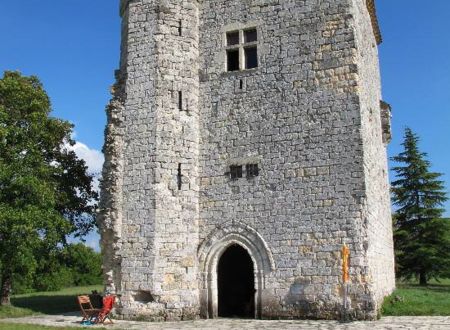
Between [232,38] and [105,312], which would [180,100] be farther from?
[105,312]

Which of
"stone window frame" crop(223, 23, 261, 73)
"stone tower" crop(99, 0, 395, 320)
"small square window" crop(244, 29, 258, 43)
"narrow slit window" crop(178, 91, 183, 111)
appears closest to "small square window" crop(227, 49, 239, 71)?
"stone tower" crop(99, 0, 395, 320)

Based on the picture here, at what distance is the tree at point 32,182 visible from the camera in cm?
1401

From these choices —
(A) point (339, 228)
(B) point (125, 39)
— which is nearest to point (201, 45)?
(B) point (125, 39)

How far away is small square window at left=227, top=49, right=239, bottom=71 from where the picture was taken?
14352mm

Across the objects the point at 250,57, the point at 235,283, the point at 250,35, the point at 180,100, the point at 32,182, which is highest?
the point at 250,35

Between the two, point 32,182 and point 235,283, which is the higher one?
point 32,182

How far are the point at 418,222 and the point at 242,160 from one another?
1591cm

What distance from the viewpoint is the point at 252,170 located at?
13.3 m

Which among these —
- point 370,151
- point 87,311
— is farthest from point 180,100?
point 87,311

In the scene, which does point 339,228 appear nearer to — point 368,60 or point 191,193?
point 191,193

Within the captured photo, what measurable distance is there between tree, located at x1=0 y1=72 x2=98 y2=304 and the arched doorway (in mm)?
5070

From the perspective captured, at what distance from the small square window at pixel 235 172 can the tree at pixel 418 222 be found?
14.6 metres

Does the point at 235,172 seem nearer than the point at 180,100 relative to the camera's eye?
Yes

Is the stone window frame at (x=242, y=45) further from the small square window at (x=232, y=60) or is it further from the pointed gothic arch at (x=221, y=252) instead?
the pointed gothic arch at (x=221, y=252)
